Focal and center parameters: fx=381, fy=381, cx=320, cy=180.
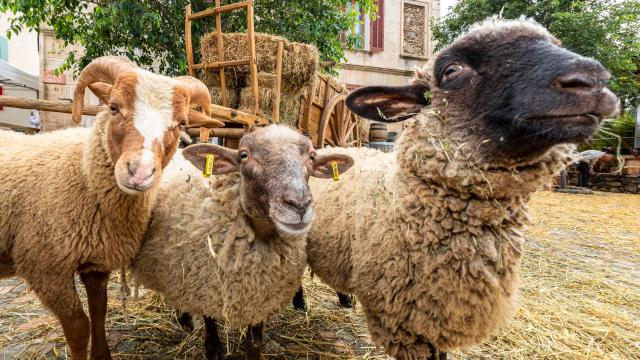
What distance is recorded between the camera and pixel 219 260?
2129 mm

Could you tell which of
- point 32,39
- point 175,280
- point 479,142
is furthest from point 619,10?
point 32,39

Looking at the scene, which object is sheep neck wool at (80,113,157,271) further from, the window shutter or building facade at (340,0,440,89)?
the window shutter

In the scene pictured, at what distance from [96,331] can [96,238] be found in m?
0.61

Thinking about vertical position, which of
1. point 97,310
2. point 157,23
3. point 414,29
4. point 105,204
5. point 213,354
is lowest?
point 213,354

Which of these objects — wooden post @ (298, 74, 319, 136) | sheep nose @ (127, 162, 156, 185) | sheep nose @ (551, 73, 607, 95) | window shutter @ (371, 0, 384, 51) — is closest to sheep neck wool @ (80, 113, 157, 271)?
sheep nose @ (127, 162, 156, 185)

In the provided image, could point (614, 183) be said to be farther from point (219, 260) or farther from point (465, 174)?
point (219, 260)

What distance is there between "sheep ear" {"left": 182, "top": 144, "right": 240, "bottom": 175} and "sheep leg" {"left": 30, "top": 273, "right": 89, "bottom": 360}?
88 cm

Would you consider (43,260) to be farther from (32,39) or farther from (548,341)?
(32,39)

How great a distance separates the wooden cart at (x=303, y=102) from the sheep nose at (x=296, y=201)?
5.08 ft

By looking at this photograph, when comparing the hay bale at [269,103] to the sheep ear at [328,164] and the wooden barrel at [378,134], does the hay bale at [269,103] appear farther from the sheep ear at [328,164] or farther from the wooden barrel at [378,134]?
the wooden barrel at [378,134]

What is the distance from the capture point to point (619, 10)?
11.8 meters

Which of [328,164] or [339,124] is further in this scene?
[339,124]

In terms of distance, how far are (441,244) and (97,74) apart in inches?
81.3

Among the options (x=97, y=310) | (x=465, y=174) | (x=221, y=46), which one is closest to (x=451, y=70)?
(x=465, y=174)
